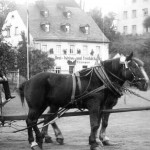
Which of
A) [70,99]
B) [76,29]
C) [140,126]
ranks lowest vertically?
[140,126]

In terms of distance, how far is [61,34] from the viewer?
54344mm

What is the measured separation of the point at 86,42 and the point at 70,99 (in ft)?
156

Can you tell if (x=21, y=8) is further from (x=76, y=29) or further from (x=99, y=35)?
(x=99, y=35)

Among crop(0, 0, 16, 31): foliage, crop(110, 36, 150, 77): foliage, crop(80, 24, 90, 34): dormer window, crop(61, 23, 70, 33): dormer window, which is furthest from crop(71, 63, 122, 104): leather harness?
crop(80, 24, 90, 34): dormer window

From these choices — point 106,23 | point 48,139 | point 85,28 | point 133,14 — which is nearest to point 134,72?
point 48,139

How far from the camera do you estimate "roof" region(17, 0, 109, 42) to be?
53062mm

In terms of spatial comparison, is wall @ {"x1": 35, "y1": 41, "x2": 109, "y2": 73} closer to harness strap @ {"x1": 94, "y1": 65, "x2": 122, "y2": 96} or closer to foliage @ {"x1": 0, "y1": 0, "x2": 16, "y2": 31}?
foliage @ {"x1": 0, "y1": 0, "x2": 16, "y2": 31}

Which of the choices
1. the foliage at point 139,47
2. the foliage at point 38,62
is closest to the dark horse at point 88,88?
the foliage at point 38,62

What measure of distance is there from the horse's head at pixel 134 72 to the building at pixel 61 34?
43.1 m

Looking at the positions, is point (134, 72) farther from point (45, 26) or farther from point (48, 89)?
point (45, 26)

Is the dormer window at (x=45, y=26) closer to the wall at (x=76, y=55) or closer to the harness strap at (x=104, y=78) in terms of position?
the wall at (x=76, y=55)

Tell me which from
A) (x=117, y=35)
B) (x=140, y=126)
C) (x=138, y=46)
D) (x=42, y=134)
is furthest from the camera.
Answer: (x=117, y=35)

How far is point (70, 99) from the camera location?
26.3ft

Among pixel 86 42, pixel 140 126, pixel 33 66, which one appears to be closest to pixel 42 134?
pixel 140 126
